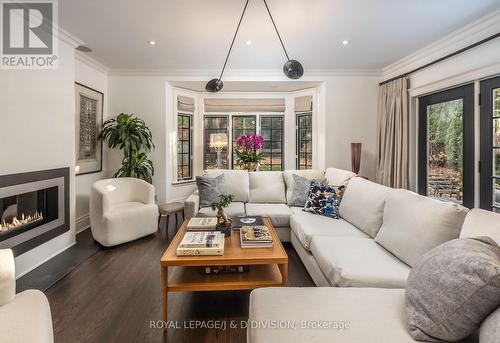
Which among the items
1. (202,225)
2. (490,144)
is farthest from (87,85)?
(490,144)

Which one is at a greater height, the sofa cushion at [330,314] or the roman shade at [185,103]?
the roman shade at [185,103]

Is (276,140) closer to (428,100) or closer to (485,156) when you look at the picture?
(428,100)

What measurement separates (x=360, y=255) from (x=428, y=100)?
282 centimetres

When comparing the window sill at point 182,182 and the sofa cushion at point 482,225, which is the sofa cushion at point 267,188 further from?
the sofa cushion at point 482,225

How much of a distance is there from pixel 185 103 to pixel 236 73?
3.92ft

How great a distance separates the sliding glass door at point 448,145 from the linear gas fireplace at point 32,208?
15.3 ft

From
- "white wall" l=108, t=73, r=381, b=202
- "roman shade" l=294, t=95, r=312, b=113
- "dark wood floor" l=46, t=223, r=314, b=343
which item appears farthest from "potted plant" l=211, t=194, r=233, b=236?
"roman shade" l=294, t=95, r=312, b=113

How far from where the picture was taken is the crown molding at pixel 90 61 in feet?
11.9

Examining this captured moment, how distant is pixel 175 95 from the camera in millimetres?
4758

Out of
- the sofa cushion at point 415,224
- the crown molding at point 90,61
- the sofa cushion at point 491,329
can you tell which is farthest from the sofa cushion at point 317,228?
the crown molding at point 90,61

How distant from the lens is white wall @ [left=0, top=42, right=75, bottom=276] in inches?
92.7

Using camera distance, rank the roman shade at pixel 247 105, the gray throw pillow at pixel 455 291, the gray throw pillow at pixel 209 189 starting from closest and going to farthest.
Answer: the gray throw pillow at pixel 455 291 < the gray throw pillow at pixel 209 189 < the roman shade at pixel 247 105

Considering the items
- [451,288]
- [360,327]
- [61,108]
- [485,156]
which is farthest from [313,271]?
[61,108]

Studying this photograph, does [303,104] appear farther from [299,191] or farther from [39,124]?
[39,124]
